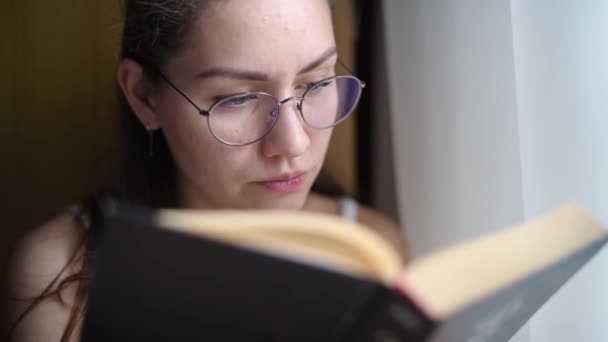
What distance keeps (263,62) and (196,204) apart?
41cm

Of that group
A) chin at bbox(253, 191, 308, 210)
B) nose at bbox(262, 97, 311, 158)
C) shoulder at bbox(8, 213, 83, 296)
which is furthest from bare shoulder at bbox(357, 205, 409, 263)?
shoulder at bbox(8, 213, 83, 296)

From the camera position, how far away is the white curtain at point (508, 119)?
843mm

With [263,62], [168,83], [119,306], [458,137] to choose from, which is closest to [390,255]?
[119,306]

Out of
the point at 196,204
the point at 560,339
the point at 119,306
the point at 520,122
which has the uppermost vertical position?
the point at 119,306

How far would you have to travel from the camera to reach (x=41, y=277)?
3.27ft

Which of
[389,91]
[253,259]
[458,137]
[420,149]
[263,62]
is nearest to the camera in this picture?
[253,259]

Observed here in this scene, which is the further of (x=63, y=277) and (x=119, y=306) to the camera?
(x=63, y=277)

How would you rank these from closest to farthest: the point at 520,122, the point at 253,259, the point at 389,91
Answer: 1. the point at 253,259
2. the point at 520,122
3. the point at 389,91

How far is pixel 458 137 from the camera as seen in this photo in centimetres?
109

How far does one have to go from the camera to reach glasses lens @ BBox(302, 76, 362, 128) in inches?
34.4

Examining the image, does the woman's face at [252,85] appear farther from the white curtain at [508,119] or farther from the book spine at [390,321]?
the book spine at [390,321]

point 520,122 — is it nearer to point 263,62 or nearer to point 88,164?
point 263,62

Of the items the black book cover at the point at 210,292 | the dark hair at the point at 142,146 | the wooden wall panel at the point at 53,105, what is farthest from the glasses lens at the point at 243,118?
the wooden wall panel at the point at 53,105

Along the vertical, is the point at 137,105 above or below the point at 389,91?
above
